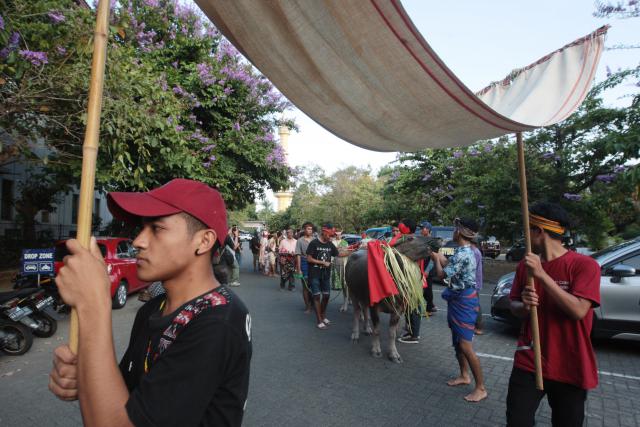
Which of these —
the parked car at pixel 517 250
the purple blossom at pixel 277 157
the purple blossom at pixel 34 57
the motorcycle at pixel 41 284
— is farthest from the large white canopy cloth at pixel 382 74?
the parked car at pixel 517 250

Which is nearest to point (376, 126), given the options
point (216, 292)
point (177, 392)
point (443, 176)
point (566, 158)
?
point (216, 292)

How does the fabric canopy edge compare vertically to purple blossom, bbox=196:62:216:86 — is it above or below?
below

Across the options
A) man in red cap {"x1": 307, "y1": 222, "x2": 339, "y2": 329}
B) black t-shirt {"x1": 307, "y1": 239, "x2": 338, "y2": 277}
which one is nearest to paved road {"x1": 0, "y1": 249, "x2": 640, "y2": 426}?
man in red cap {"x1": 307, "y1": 222, "x2": 339, "y2": 329}

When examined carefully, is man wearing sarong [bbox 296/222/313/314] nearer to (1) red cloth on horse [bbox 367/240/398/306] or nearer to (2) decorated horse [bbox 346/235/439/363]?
(2) decorated horse [bbox 346/235/439/363]

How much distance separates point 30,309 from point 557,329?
7.38m

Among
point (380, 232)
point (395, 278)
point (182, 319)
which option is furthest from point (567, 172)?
point (182, 319)

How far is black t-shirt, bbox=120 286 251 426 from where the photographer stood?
1158 millimetres

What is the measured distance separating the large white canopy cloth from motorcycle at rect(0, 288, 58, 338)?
20.3ft

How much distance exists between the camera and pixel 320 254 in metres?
8.03

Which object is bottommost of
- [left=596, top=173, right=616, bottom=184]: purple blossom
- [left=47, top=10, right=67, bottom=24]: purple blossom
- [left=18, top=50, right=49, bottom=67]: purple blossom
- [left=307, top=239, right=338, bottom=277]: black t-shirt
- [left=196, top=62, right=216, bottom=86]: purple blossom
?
[left=307, top=239, right=338, bottom=277]: black t-shirt

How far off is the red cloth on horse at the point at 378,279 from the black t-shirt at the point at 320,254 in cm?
234

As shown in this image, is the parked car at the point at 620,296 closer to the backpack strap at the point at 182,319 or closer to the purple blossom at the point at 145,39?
the backpack strap at the point at 182,319

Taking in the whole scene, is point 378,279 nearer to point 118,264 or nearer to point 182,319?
point 182,319

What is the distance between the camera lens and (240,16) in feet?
6.61
